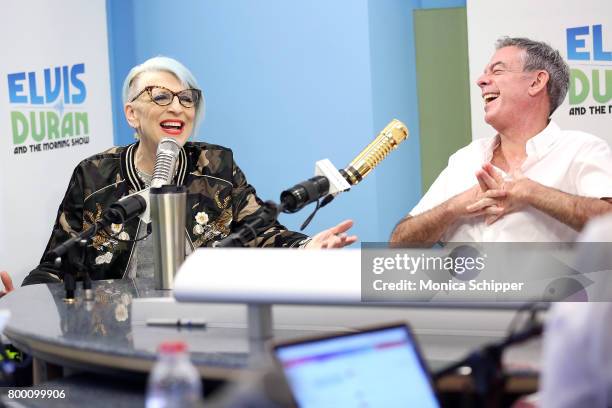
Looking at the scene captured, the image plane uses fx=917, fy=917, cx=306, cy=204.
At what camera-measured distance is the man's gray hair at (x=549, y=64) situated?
3.32 m

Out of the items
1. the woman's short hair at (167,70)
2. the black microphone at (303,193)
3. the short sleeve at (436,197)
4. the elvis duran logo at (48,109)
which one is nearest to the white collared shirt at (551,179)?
the short sleeve at (436,197)

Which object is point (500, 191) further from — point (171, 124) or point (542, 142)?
point (171, 124)

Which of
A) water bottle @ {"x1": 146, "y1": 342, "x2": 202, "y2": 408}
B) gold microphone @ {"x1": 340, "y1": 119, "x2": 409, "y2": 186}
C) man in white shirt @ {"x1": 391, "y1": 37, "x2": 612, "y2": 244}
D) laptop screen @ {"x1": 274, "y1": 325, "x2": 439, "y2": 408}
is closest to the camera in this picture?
water bottle @ {"x1": 146, "y1": 342, "x2": 202, "y2": 408}

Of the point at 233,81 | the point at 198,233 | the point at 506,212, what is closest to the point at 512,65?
the point at 506,212

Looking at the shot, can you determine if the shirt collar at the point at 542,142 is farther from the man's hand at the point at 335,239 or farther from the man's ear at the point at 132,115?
the man's ear at the point at 132,115

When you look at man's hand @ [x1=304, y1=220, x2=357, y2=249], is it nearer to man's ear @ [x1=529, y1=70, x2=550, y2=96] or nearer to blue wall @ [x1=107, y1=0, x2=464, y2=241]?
man's ear @ [x1=529, y1=70, x2=550, y2=96]

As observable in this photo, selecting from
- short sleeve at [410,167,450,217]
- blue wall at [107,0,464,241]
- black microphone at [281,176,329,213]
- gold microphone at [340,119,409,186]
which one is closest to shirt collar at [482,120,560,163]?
short sleeve at [410,167,450,217]

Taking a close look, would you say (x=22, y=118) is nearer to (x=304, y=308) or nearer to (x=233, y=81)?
(x=233, y=81)

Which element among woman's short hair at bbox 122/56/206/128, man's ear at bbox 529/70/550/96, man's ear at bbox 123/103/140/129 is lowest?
man's ear at bbox 123/103/140/129

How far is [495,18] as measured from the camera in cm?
397

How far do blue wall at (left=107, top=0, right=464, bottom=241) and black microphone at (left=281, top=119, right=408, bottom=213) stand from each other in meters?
1.96

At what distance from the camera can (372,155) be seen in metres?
2.57

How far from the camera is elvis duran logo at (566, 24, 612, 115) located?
3787 millimetres

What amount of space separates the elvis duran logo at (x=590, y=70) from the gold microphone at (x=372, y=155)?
146cm
